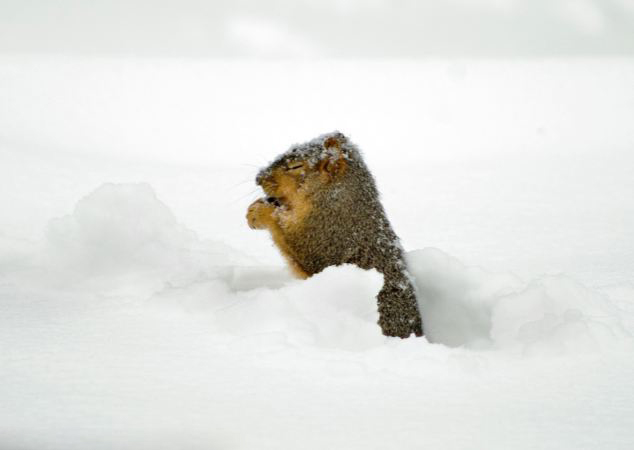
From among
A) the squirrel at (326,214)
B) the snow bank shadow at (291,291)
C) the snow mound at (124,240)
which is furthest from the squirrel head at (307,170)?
the snow mound at (124,240)

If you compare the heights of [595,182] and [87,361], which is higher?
[595,182]

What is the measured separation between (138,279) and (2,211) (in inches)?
110

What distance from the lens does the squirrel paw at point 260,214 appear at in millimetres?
4504

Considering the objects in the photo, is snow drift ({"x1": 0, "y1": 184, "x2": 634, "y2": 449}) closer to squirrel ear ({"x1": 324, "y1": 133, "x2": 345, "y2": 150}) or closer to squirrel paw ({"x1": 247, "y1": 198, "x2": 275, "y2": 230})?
squirrel paw ({"x1": 247, "y1": 198, "x2": 275, "y2": 230})

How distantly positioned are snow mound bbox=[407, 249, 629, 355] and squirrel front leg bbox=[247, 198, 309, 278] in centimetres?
82

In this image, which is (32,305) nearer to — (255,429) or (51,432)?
(51,432)

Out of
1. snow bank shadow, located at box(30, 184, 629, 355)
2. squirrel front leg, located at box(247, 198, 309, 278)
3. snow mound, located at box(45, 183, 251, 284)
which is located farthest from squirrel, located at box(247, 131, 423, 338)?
snow mound, located at box(45, 183, 251, 284)

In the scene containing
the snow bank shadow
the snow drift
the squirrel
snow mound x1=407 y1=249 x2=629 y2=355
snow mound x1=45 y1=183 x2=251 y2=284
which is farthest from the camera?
snow mound x1=45 y1=183 x2=251 y2=284

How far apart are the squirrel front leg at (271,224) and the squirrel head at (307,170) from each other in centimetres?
10

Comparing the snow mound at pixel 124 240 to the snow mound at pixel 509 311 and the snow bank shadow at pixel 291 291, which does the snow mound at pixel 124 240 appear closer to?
the snow bank shadow at pixel 291 291

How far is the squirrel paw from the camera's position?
450cm

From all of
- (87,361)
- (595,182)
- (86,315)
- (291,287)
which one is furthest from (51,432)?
(595,182)

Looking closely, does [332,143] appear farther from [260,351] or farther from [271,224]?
[260,351]

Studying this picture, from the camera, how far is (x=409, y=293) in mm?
4305
